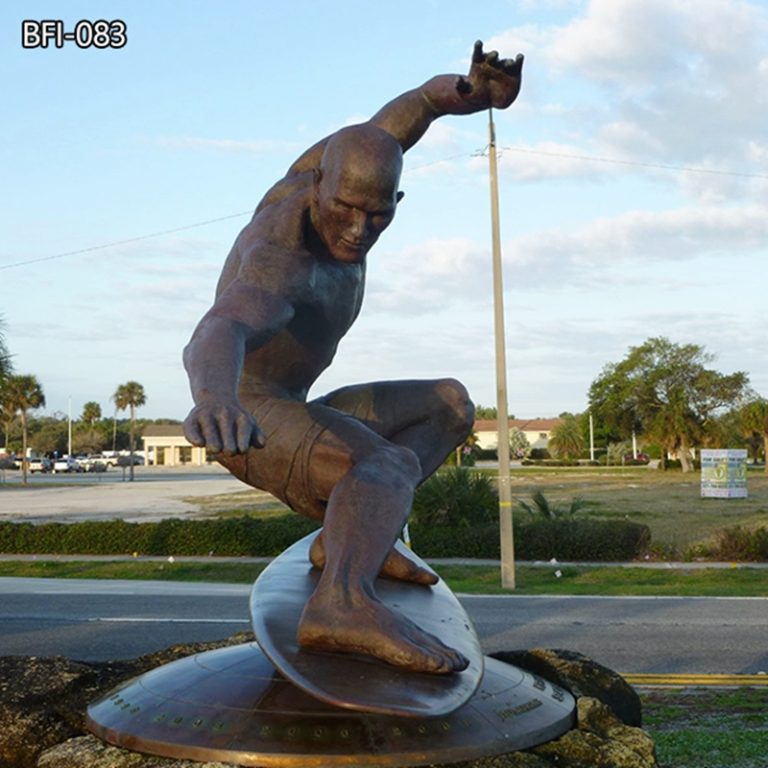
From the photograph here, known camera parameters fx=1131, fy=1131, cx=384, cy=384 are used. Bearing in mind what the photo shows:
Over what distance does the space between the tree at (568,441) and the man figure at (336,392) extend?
98127mm

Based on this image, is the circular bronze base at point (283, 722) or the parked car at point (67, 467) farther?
the parked car at point (67, 467)

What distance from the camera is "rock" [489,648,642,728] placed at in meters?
4.24

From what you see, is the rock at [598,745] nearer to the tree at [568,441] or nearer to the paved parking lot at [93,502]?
the paved parking lot at [93,502]

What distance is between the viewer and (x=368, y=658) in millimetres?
3283

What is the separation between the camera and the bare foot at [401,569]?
398cm

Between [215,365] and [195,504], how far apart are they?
107ft

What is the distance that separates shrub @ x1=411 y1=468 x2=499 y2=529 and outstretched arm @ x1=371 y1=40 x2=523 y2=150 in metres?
16.0

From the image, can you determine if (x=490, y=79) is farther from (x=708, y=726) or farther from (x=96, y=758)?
(x=708, y=726)

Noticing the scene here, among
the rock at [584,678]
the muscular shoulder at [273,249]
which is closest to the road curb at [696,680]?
the rock at [584,678]

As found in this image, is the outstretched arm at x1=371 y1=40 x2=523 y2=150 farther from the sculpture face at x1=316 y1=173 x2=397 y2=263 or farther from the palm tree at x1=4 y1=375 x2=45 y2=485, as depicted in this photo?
the palm tree at x1=4 y1=375 x2=45 y2=485

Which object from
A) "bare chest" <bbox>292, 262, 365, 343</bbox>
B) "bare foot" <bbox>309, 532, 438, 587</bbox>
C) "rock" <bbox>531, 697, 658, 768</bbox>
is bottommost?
"rock" <bbox>531, 697, 658, 768</bbox>

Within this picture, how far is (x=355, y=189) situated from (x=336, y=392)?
0.88m

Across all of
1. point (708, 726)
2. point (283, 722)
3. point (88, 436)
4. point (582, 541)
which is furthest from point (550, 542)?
point (88, 436)

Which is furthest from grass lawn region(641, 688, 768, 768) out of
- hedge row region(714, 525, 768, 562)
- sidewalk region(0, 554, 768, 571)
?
hedge row region(714, 525, 768, 562)
